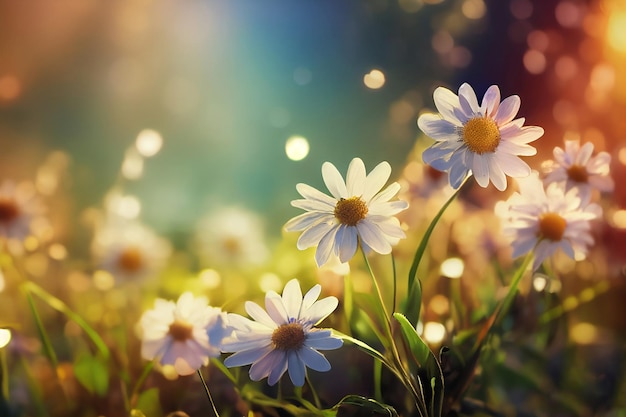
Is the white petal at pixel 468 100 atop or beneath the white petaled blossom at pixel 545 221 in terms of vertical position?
atop

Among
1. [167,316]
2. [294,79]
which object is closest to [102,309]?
[167,316]

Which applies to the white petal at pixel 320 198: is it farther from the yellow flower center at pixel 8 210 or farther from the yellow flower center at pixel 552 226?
the yellow flower center at pixel 8 210

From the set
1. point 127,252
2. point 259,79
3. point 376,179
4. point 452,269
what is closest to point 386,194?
point 376,179

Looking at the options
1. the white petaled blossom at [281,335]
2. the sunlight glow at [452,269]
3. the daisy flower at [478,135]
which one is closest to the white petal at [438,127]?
the daisy flower at [478,135]

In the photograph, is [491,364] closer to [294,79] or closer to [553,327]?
[553,327]

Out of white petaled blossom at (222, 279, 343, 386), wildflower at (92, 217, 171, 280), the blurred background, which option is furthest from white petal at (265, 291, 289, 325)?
the blurred background

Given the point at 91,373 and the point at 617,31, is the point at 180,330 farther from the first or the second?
the point at 617,31
